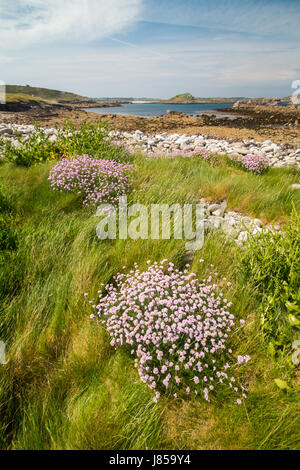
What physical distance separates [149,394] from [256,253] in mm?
1735

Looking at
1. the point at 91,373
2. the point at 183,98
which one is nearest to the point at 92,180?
the point at 91,373

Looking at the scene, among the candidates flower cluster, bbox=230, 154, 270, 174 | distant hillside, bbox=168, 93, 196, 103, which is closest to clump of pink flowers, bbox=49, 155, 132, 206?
flower cluster, bbox=230, 154, 270, 174

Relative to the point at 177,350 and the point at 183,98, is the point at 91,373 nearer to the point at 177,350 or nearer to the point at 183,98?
the point at 177,350

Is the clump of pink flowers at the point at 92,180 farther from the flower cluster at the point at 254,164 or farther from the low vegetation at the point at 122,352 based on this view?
the flower cluster at the point at 254,164

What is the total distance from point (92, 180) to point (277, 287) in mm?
3730

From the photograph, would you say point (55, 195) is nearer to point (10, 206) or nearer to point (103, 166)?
point (10, 206)

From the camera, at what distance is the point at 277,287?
2426 mm

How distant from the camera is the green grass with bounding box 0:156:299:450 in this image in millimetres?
1639

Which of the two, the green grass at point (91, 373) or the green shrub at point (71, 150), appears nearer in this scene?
the green grass at point (91, 373)

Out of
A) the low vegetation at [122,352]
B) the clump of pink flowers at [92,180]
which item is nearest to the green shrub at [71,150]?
the clump of pink flowers at [92,180]

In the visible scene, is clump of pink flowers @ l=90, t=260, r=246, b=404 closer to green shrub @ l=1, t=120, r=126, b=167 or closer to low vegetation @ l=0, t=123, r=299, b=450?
low vegetation @ l=0, t=123, r=299, b=450

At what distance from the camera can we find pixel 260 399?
6.12 ft

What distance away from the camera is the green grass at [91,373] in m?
1.64

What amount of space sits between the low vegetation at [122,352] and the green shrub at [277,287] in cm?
2
